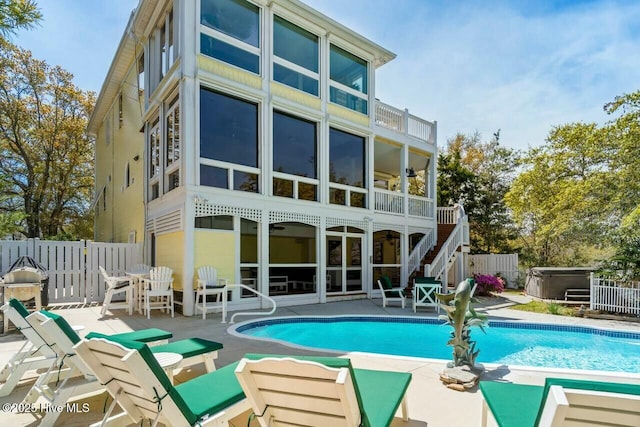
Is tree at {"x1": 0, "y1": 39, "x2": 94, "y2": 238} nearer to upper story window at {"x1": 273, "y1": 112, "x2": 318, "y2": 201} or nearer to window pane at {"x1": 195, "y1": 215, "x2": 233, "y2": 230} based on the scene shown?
upper story window at {"x1": 273, "y1": 112, "x2": 318, "y2": 201}

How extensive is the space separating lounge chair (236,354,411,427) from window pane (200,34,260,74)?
29.0ft

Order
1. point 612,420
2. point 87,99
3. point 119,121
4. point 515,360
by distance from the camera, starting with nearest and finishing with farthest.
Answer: point 612,420
point 515,360
point 119,121
point 87,99

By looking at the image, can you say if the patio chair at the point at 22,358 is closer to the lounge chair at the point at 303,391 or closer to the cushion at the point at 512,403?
the lounge chair at the point at 303,391

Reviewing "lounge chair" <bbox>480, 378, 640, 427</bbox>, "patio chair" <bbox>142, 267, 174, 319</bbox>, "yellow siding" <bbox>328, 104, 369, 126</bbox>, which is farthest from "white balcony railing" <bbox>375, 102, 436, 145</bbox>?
"lounge chair" <bbox>480, 378, 640, 427</bbox>

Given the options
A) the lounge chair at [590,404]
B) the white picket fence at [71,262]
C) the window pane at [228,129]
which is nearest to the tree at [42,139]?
the white picket fence at [71,262]

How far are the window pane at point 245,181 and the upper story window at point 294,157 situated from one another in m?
0.60

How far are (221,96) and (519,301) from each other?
11101 millimetres

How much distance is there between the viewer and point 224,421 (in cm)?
243

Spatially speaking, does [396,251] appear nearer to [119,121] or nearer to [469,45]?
[469,45]

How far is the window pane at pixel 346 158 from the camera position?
11664mm

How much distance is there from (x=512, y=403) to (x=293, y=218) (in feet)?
26.8

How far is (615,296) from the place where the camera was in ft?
30.4

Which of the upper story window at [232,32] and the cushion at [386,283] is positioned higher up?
the upper story window at [232,32]

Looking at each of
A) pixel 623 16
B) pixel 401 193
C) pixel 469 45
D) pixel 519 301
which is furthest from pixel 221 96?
pixel 623 16
